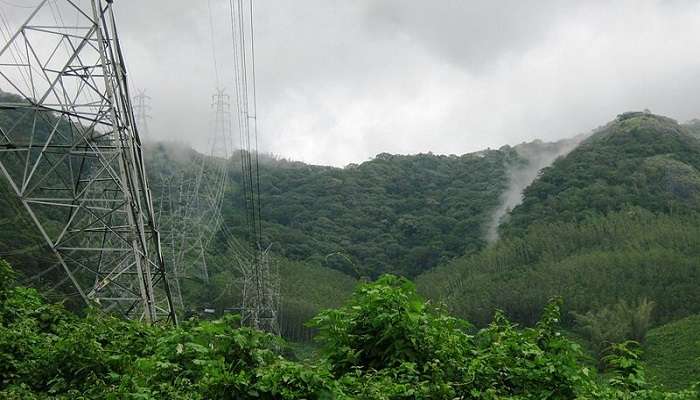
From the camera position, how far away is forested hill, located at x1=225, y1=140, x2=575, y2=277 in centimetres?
8231

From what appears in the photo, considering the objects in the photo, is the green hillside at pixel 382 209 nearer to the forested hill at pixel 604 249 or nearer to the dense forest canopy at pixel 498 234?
the dense forest canopy at pixel 498 234

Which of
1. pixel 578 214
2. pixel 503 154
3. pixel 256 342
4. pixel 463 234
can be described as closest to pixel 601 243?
pixel 578 214

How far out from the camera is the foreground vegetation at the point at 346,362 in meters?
5.61

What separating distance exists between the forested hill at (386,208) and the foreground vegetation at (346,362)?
62.2 metres

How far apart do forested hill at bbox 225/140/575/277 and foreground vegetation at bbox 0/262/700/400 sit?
204 ft

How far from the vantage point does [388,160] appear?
117 meters

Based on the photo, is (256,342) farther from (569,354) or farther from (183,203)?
(183,203)

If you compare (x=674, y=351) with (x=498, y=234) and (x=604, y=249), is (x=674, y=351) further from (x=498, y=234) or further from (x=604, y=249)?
(x=498, y=234)

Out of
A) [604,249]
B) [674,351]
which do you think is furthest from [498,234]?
[674,351]

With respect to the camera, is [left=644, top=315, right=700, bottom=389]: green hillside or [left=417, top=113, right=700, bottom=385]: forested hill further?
[left=417, top=113, right=700, bottom=385]: forested hill

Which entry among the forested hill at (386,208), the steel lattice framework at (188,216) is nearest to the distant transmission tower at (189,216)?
the steel lattice framework at (188,216)

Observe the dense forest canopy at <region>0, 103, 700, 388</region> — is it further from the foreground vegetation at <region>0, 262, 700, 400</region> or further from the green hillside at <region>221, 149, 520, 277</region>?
the foreground vegetation at <region>0, 262, 700, 400</region>

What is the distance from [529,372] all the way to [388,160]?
11101 centimetres

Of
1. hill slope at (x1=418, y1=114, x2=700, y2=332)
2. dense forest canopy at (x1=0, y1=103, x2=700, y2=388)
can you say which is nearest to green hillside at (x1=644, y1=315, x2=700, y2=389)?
dense forest canopy at (x1=0, y1=103, x2=700, y2=388)
